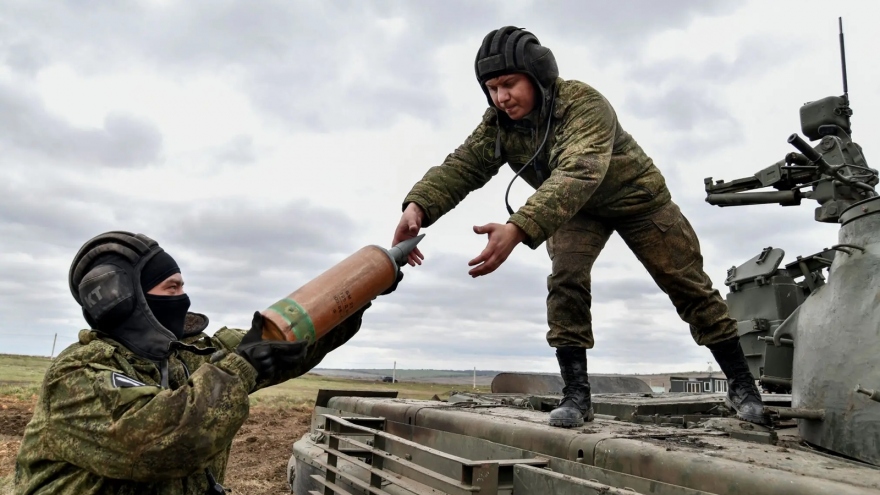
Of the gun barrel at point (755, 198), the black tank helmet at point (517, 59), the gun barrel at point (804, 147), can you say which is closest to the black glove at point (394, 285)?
the black tank helmet at point (517, 59)

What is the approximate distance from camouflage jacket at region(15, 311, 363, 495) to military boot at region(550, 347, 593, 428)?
4.98 feet

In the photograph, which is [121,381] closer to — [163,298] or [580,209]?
[163,298]

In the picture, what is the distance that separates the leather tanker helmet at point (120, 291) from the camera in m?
2.59

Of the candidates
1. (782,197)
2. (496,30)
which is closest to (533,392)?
(782,197)

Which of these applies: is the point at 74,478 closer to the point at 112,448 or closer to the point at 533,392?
the point at 112,448

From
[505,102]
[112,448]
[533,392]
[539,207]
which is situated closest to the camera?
[112,448]

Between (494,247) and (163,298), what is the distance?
1.27m

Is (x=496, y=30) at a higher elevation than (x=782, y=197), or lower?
higher

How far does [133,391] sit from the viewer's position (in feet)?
7.61

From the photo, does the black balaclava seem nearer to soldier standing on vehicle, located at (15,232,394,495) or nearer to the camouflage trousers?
soldier standing on vehicle, located at (15,232,394,495)

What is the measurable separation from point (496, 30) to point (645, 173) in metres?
1.01

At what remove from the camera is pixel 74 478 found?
244 cm

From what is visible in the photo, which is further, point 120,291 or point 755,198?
point 755,198

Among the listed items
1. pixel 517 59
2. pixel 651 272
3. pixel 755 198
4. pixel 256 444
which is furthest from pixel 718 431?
pixel 256 444
